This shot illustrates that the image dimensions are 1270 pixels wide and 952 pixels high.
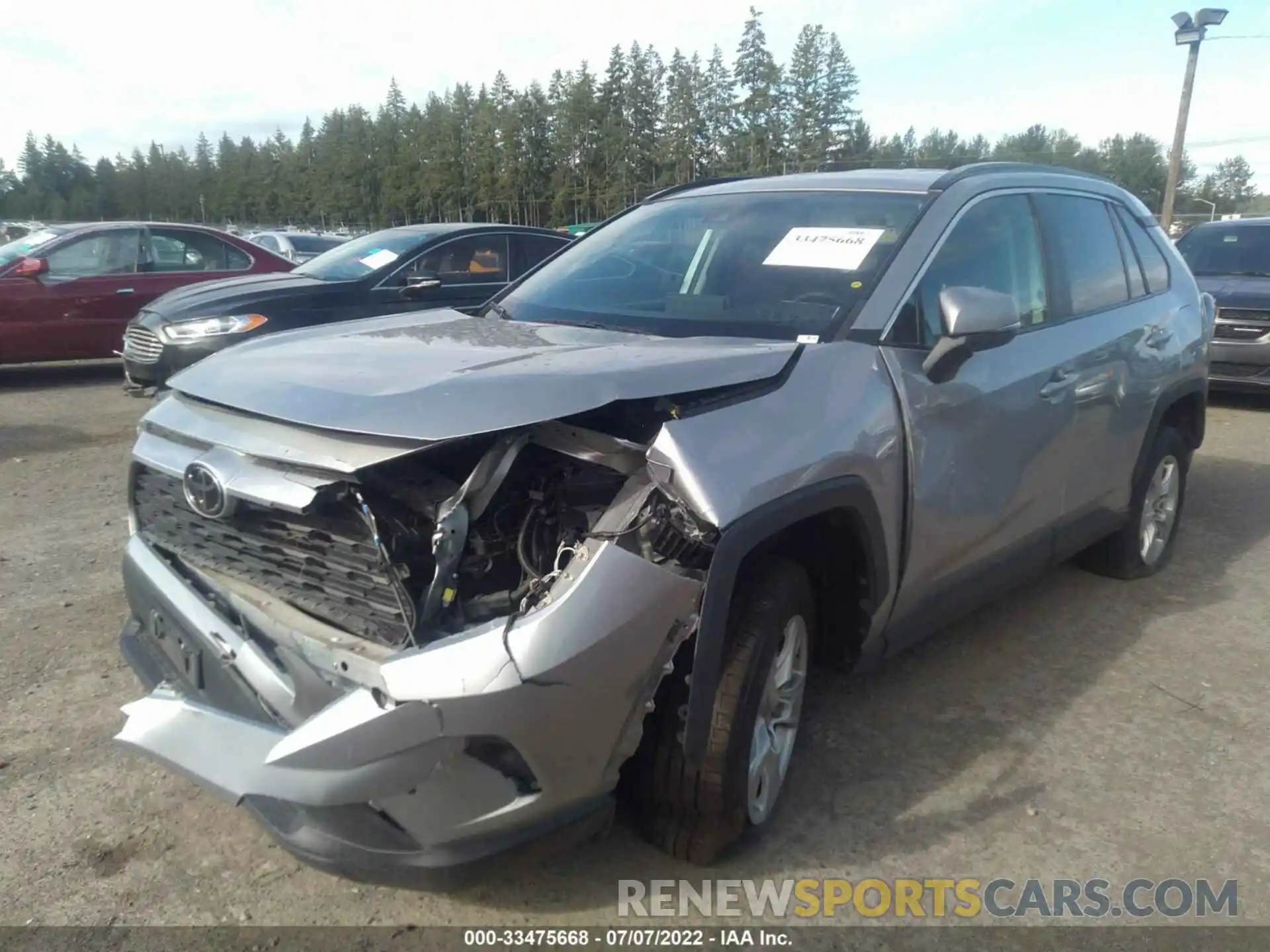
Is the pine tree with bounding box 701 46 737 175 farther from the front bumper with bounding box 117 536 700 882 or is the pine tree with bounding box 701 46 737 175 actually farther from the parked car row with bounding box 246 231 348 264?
the front bumper with bounding box 117 536 700 882

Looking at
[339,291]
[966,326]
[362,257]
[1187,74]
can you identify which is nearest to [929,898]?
[966,326]

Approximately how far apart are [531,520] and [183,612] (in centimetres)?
97

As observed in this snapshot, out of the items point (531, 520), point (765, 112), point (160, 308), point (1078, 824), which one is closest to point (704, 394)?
point (531, 520)

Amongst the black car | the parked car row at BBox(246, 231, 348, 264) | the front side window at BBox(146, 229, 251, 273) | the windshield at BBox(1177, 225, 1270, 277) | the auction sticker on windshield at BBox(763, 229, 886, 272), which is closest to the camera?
the auction sticker on windshield at BBox(763, 229, 886, 272)

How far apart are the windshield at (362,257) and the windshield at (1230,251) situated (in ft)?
25.7

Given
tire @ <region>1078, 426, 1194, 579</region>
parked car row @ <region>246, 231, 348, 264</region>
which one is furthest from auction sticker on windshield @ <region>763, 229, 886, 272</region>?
parked car row @ <region>246, 231, 348, 264</region>

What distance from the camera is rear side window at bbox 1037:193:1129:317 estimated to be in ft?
13.1

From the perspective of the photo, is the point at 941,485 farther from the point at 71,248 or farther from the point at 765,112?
the point at 765,112

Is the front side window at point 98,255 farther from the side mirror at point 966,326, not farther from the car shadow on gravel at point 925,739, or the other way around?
the side mirror at point 966,326

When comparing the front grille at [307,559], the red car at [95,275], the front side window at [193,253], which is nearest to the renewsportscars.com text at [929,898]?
the front grille at [307,559]

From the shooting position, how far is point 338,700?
83.4 inches

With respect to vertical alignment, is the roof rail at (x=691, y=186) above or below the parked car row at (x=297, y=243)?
above

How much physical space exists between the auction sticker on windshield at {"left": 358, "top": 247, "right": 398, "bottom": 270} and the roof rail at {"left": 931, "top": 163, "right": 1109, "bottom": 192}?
5733 mm

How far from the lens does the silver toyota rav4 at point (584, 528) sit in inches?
83.4
